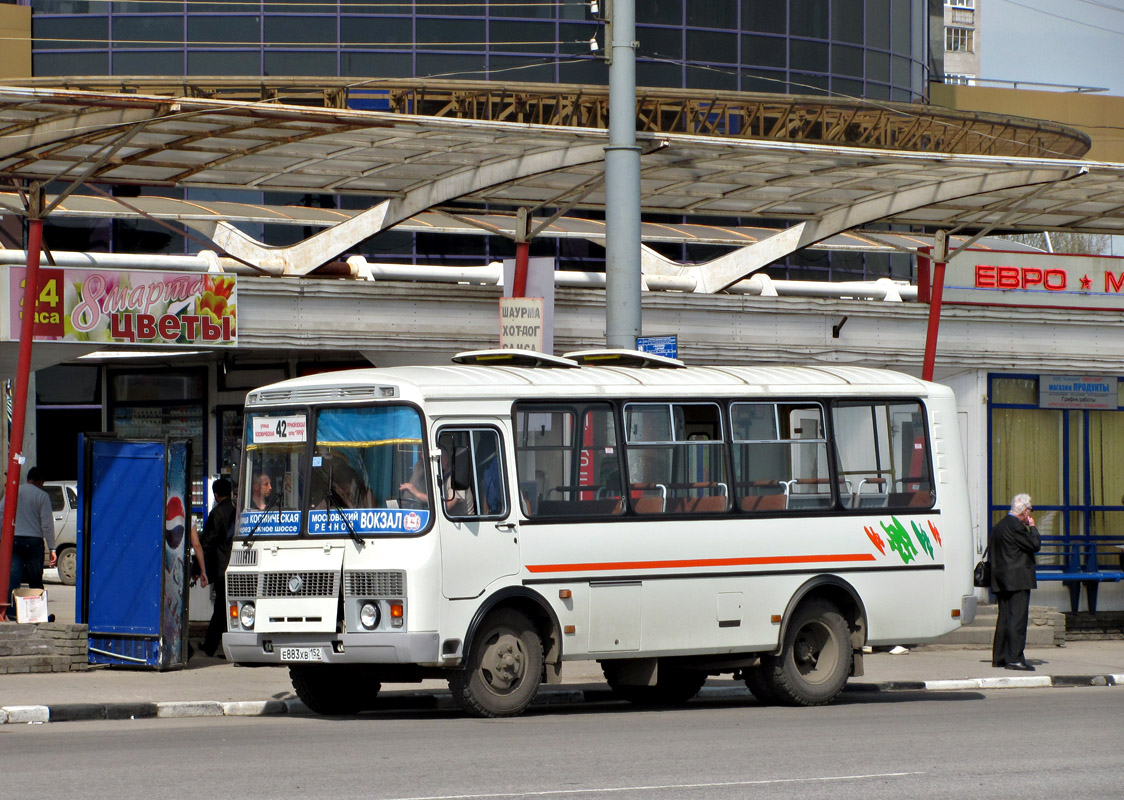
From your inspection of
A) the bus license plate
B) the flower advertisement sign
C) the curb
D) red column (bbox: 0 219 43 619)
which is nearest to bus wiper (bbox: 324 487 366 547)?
the bus license plate

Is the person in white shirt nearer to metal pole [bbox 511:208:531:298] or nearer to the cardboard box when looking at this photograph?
the cardboard box

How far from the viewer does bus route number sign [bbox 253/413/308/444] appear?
500 inches

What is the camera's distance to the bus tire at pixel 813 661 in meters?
13.9

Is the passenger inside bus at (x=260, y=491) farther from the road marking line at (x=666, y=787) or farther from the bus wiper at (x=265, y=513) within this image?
the road marking line at (x=666, y=787)

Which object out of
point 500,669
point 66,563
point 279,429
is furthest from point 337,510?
point 66,563

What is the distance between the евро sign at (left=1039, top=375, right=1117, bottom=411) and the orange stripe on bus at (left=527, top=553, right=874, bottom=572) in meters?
10.2

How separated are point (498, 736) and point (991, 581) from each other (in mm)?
8702

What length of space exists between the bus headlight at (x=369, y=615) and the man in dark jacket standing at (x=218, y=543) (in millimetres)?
5533

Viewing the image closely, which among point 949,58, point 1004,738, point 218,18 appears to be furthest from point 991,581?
point 949,58

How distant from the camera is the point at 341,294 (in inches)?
775

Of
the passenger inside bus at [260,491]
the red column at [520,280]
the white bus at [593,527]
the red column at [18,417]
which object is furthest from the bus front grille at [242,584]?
the red column at [520,280]

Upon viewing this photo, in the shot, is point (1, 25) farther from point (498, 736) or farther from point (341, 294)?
point (498, 736)

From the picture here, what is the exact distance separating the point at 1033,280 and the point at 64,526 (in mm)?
17014

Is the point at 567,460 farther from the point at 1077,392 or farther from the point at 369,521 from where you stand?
the point at 1077,392
